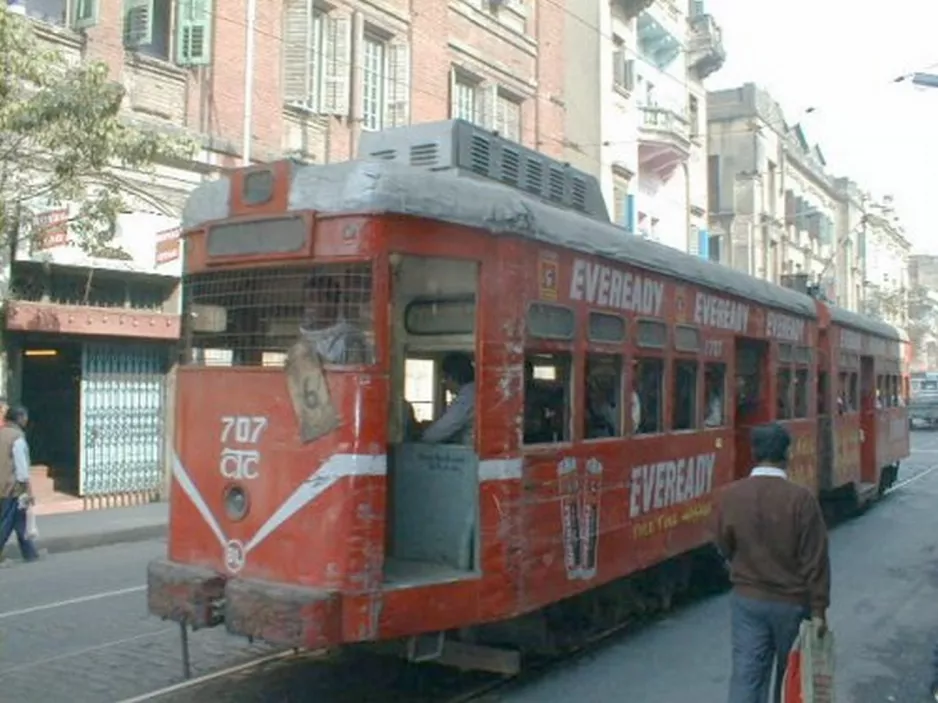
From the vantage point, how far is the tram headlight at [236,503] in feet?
19.0

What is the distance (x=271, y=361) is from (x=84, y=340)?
10.6 m

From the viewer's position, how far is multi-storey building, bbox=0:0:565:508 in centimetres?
1504

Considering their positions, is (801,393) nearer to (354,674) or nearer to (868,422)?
(868,422)

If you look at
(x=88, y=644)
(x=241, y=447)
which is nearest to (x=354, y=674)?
(x=241, y=447)

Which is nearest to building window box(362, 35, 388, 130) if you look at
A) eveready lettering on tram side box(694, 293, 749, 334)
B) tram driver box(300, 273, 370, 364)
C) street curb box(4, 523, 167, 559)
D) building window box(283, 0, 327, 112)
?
building window box(283, 0, 327, 112)

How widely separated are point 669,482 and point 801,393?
14.6ft

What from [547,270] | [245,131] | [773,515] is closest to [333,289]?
[547,270]

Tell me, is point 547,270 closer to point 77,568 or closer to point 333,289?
point 333,289

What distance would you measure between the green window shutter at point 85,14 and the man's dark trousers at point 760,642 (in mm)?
13237

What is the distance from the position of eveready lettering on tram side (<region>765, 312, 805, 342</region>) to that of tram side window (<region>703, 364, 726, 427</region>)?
65.3 inches

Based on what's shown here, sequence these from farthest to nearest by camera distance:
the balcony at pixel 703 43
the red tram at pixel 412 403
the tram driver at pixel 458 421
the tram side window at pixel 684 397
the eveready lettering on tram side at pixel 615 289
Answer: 1. the balcony at pixel 703 43
2. the tram side window at pixel 684 397
3. the eveready lettering on tram side at pixel 615 289
4. the tram driver at pixel 458 421
5. the red tram at pixel 412 403

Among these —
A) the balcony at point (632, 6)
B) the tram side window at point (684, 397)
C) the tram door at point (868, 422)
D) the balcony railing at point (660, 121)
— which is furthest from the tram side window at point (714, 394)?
the balcony at point (632, 6)

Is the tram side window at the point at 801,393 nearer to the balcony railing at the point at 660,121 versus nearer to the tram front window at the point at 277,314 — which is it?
the tram front window at the point at 277,314

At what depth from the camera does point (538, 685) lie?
6719 millimetres
